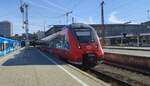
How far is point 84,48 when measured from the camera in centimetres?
2277

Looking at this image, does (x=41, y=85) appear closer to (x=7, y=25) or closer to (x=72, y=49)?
(x=72, y=49)

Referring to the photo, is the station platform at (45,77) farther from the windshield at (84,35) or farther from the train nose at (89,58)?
the windshield at (84,35)

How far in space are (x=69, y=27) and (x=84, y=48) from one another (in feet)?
7.86

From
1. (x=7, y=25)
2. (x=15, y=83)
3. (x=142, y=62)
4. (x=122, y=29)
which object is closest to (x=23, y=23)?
(x=7, y=25)

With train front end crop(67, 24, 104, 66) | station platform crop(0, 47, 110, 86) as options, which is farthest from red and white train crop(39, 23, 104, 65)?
station platform crop(0, 47, 110, 86)

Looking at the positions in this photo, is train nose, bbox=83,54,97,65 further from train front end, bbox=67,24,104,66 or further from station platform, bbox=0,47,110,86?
station platform, bbox=0,47,110,86

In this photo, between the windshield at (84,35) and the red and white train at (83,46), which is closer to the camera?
the red and white train at (83,46)

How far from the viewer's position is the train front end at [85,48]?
22672 mm

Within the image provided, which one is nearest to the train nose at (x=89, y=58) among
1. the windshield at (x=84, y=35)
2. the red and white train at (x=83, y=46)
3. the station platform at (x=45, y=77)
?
the red and white train at (x=83, y=46)

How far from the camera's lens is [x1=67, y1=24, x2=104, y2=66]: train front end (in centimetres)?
2267

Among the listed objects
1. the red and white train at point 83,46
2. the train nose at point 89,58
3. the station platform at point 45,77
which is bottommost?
the station platform at point 45,77

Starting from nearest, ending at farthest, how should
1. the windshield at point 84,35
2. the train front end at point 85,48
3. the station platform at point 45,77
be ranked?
the station platform at point 45,77 → the train front end at point 85,48 → the windshield at point 84,35

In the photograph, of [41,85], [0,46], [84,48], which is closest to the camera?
[41,85]

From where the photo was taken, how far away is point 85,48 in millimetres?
22781
